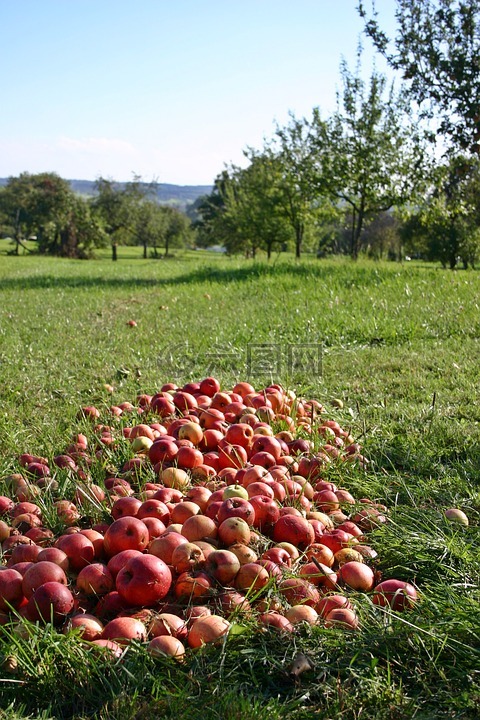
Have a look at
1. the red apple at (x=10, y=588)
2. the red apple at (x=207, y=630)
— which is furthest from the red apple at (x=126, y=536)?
the red apple at (x=207, y=630)

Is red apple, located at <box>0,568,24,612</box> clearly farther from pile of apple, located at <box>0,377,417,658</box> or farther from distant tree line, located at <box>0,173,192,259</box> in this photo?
distant tree line, located at <box>0,173,192,259</box>

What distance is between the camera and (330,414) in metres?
A: 4.39

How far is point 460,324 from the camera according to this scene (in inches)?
292

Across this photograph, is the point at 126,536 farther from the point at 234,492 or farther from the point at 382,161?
the point at 382,161

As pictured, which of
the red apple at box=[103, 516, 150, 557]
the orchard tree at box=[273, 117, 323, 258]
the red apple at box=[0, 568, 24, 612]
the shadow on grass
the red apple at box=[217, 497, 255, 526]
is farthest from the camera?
the orchard tree at box=[273, 117, 323, 258]

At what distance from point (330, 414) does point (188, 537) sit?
2.19 m

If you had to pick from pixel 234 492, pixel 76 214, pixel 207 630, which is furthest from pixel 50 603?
pixel 76 214

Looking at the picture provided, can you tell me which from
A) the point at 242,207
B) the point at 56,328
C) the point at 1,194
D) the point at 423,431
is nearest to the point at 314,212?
the point at 242,207

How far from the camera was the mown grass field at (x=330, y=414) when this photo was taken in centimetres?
171

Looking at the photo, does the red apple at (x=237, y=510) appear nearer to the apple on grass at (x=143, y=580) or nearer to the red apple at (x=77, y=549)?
the apple on grass at (x=143, y=580)

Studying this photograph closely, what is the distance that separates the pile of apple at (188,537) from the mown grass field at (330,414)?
10 centimetres

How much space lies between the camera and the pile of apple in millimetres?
2006

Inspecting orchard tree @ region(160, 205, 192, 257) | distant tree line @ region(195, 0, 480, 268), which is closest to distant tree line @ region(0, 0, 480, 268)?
distant tree line @ region(195, 0, 480, 268)

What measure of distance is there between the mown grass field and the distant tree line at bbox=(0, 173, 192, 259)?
142 ft
